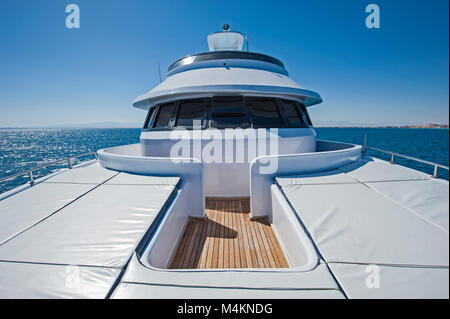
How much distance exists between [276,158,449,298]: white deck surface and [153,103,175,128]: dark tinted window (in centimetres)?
470

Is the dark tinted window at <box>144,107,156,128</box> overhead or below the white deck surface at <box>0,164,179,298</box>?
overhead

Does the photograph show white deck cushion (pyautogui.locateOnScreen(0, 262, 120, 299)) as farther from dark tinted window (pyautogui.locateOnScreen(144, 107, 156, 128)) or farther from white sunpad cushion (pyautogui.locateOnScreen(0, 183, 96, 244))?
dark tinted window (pyautogui.locateOnScreen(144, 107, 156, 128))

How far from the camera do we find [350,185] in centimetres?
372

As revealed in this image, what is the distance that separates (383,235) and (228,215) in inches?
135

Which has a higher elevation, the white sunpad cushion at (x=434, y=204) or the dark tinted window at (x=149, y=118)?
the dark tinted window at (x=149, y=118)

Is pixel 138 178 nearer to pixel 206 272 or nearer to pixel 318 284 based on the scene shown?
pixel 206 272

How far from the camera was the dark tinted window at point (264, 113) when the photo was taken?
19.5 ft

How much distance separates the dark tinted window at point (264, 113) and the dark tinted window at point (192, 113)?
4.51ft

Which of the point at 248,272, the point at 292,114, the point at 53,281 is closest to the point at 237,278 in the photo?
the point at 248,272

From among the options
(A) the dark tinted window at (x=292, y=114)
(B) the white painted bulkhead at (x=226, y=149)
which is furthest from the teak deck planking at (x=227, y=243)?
(A) the dark tinted window at (x=292, y=114)

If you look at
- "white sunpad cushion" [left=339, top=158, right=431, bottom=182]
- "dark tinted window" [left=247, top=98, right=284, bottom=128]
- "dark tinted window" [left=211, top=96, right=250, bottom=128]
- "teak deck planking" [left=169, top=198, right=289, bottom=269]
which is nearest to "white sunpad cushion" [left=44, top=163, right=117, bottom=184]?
"teak deck planking" [left=169, top=198, right=289, bottom=269]

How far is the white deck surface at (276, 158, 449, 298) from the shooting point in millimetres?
1350

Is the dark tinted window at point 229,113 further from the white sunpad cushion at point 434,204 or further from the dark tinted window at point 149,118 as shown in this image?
the white sunpad cushion at point 434,204
